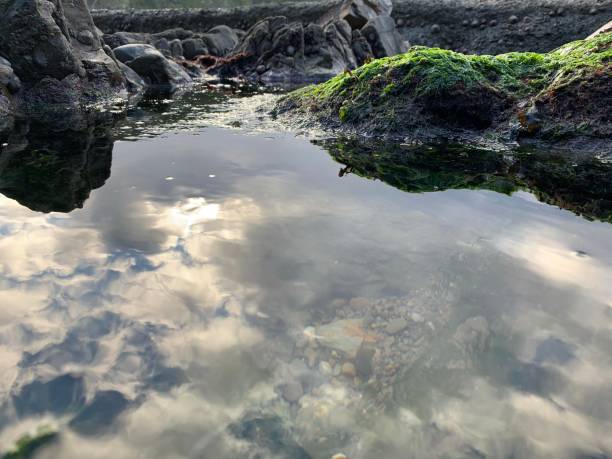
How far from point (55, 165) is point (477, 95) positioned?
18.9 feet

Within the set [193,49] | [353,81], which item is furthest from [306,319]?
[193,49]

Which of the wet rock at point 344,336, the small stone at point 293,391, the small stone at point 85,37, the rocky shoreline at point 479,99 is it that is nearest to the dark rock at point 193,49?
the small stone at point 85,37

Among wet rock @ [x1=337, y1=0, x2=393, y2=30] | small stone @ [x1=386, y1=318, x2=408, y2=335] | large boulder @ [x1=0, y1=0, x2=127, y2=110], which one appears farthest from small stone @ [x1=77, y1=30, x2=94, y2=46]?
wet rock @ [x1=337, y1=0, x2=393, y2=30]

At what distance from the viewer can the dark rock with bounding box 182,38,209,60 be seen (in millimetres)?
22953

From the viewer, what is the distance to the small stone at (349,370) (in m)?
1.77

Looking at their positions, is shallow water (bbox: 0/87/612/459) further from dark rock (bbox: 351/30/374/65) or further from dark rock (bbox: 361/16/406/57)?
dark rock (bbox: 361/16/406/57)

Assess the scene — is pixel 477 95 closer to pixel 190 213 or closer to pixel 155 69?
pixel 190 213

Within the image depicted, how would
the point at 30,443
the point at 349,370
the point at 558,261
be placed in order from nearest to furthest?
the point at 30,443 < the point at 349,370 < the point at 558,261

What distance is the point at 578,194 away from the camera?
3.88m

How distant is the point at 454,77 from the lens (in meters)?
6.25

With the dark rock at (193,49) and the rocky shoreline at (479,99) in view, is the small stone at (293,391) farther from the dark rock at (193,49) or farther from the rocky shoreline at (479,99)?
the dark rock at (193,49)

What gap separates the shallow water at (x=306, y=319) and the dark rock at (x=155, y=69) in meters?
11.8

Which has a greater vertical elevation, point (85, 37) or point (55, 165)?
point (85, 37)

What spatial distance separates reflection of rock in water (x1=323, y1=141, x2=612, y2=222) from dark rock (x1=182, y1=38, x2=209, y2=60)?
20.1 m
